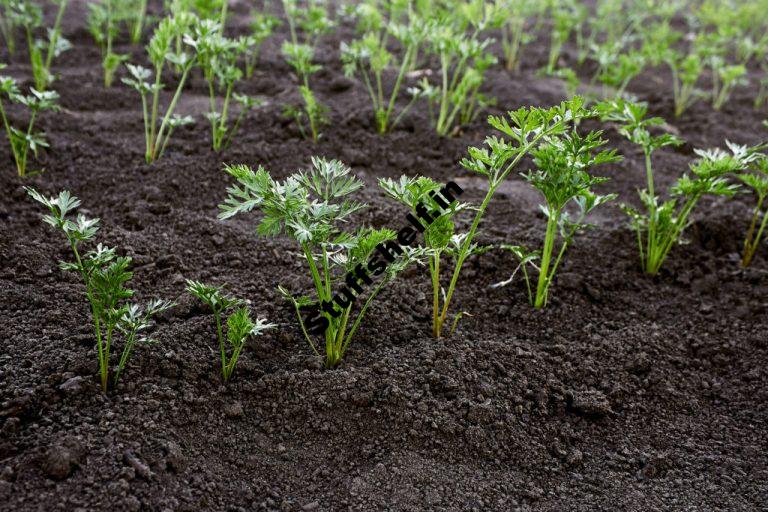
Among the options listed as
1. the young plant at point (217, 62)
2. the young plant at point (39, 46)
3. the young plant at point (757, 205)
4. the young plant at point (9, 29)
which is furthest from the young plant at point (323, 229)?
the young plant at point (9, 29)

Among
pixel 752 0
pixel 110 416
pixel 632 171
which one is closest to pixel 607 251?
pixel 632 171

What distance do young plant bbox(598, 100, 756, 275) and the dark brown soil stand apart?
0.11m

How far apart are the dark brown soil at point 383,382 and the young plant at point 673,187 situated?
11cm

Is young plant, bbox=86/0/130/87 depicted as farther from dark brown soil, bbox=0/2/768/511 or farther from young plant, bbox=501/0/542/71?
Answer: young plant, bbox=501/0/542/71

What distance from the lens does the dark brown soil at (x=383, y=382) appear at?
1.91m

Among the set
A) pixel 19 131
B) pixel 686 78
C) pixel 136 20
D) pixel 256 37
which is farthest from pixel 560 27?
pixel 19 131

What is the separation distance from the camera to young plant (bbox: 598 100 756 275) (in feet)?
8.52

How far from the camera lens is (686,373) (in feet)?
8.34

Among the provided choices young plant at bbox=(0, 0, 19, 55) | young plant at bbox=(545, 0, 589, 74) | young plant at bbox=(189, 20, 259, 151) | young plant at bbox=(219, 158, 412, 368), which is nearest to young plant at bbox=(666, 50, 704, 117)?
young plant at bbox=(545, 0, 589, 74)

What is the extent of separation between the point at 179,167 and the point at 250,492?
6.80ft

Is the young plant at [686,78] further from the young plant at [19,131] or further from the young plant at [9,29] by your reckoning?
the young plant at [9,29]

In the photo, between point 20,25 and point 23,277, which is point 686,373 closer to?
point 23,277

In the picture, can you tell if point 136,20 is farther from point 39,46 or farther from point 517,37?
point 517,37

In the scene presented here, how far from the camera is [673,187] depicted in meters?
2.88
